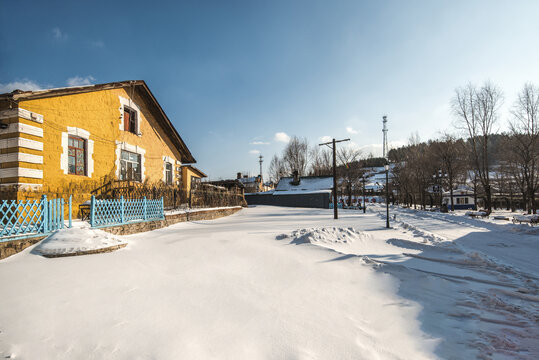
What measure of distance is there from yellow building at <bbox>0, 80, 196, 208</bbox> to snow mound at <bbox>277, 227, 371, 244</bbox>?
29.1ft

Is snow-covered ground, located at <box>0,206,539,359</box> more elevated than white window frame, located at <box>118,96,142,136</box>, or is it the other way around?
white window frame, located at <box>118,96,142,136</box>

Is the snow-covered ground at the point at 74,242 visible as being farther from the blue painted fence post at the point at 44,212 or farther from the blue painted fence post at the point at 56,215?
Answer: the blue painted fence post at the point at 56,215

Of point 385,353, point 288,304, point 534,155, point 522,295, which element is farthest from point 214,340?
point 534,155

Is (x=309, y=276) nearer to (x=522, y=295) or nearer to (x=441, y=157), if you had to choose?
(x=522, y=295)

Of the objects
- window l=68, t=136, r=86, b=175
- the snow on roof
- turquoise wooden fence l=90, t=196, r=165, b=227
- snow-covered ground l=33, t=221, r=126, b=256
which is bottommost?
snow-covered ground l=33, t=221, r=126, b=256

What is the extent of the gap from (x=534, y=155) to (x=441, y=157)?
463 inches

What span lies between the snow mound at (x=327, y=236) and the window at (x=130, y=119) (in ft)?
36.2

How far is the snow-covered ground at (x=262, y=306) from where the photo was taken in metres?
2.64

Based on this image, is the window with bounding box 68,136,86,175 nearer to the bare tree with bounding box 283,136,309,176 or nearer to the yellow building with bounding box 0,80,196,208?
the yellow building with bounding box 0,80,196,208

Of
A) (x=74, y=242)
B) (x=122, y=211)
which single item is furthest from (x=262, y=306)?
(x=122, y=211)

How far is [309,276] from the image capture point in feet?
15.5

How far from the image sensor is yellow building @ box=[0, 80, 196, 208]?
817cm

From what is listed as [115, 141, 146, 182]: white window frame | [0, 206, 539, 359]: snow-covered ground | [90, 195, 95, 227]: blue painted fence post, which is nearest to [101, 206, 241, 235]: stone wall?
[90, 195, 95, 227]: blue painted fence post

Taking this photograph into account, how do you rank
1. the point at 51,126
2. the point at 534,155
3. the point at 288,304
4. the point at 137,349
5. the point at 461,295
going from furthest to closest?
1. the point at 534,155
2. the point at 51,126
3. the point at 461,295
4. the point at 288,304
5. the point at 137,349
